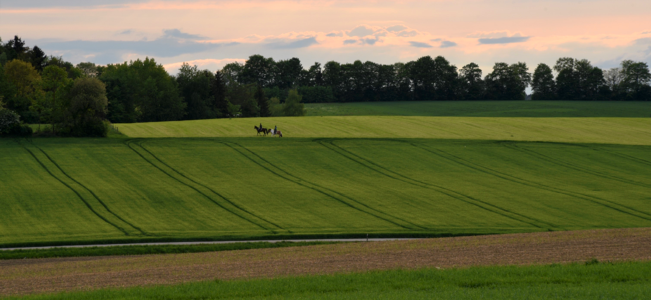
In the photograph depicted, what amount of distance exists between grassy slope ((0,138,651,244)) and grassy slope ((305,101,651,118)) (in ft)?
173

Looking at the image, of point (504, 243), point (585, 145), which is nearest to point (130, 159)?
point (504, 243)

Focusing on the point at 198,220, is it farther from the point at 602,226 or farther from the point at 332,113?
the point at 332,113

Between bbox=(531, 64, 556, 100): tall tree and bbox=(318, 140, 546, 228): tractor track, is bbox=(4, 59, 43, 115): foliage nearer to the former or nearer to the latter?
bbox=(318, 140, 546, 228): tractor track

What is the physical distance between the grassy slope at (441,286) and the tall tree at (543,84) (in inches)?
5487

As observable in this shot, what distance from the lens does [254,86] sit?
138 m

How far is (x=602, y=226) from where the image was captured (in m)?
32.6

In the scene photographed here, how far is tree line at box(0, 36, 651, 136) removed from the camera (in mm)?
67688

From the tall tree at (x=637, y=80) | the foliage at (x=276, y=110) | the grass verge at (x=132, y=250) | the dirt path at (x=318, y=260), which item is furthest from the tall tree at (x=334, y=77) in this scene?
the dirt path at (x=318, y=260)

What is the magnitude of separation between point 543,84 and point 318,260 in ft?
468

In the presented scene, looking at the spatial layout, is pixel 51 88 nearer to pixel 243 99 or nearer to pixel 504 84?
pixel 243 99

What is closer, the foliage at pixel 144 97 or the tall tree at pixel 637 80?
the foliage at pixel 144 97

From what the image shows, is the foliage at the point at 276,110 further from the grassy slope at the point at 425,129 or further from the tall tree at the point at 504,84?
the tall tree at the point at 504,84

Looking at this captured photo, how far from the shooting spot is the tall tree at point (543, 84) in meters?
148

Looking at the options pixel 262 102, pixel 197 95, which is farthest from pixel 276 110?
pixel 197 95
